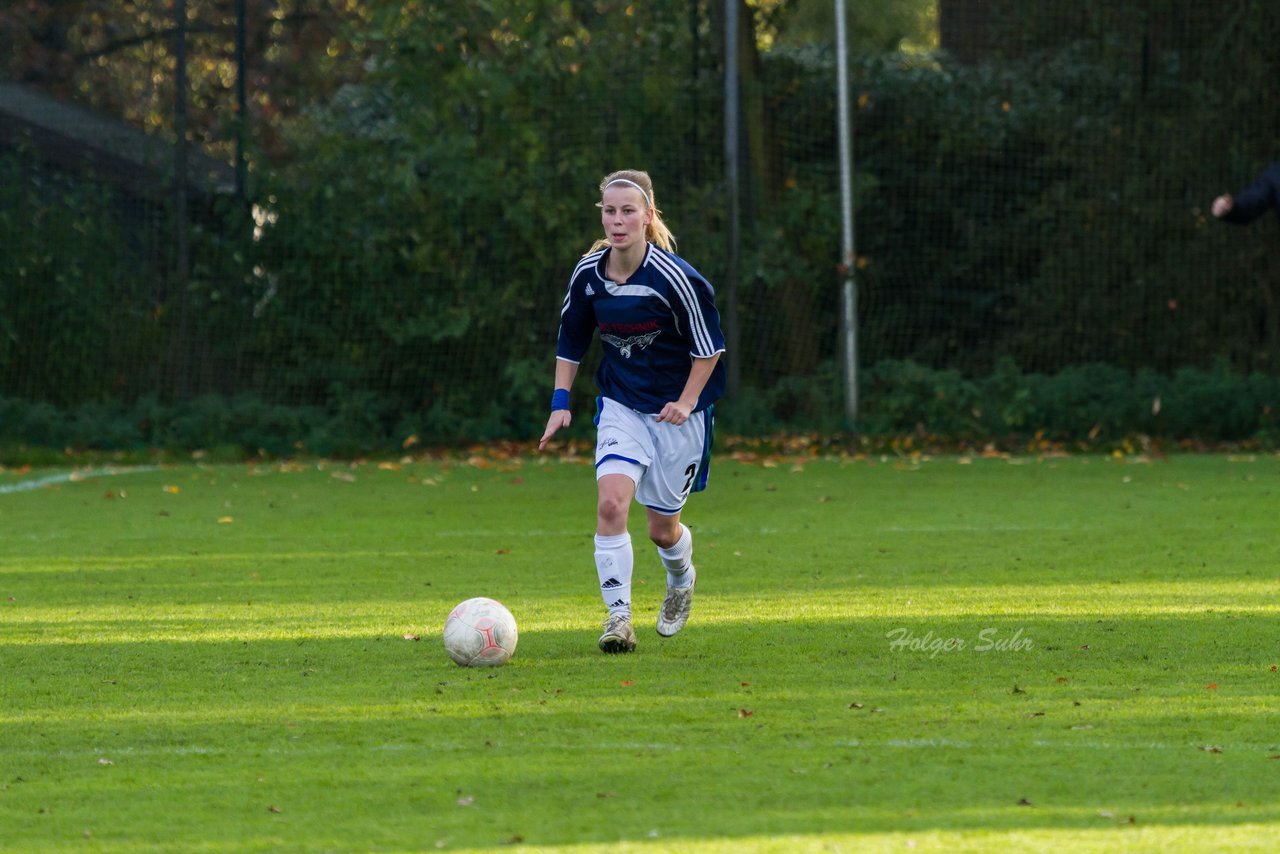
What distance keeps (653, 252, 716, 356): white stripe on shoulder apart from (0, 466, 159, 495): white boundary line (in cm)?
805

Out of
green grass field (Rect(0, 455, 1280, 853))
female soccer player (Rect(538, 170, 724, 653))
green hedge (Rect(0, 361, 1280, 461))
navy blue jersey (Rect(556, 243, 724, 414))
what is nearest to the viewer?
green grass field (Rect(0, 455, 1280, 853))

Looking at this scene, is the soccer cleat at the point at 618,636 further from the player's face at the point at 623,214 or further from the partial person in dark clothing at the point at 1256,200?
the partial person in dark clothing at the point at 1256,200

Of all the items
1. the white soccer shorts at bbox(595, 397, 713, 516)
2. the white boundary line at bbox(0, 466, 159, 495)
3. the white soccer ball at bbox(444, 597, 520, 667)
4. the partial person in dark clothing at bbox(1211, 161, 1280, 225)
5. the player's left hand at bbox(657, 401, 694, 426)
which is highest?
the partial person in dark clothing at bbox(1211, 161, 1280, 225)

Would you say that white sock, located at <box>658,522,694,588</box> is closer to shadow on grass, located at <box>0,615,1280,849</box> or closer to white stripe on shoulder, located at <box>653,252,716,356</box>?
shadow on grass, located at <box>0,615,1280,849</box>

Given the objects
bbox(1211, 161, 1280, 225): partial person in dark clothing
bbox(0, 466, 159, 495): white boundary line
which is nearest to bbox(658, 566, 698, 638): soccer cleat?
bbox(1211, 161, 1280, 225): partial person in dark clothing

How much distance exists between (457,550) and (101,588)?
2063 millimetres

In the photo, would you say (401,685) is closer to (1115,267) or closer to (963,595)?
(963,595)

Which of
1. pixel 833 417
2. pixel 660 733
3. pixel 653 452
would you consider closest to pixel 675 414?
pixel 653 452

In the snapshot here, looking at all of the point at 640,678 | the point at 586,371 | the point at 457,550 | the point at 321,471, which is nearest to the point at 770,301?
the point at 586,371

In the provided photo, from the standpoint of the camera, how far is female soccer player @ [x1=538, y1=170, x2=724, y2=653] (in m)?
6.64

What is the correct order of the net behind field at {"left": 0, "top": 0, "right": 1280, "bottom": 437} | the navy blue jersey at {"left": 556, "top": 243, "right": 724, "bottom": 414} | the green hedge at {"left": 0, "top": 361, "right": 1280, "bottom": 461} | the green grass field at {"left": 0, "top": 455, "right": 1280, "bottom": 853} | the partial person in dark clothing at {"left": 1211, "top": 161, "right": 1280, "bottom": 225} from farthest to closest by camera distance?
the net behind field at {"left": 0, "top": 0, "right": 1280, "bottom": 437}
the green hedge at {"left": 0, "top": 361, "right": 1280, "bottom": 461}
the partial person in dark clothing at {"left": 1211, "top": 161, "right": 1280, "bottom": 225}
the navy blue jersey at {"left": 556, "top": 243, "right": 724, "bottom": 414}
the green grass field at {"left": 0, "top": 455, "right": 1280, "bottom": 853}

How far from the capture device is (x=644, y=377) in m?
6.86

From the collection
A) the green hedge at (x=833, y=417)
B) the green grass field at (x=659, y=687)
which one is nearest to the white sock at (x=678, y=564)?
the green grass field at (x=659, y=687)

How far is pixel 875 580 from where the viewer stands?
8344mm
